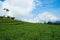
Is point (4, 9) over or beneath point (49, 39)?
over

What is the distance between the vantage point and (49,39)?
4222 centimetres

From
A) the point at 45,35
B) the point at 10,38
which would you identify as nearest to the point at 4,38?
the point at 10,38

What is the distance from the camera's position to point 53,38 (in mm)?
43406

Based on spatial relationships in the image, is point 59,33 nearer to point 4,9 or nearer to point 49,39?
point 49,39

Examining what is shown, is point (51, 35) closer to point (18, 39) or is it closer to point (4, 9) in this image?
point (18, 39)

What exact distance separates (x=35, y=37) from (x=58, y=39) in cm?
526

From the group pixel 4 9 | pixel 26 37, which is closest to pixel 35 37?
pixel 26 37

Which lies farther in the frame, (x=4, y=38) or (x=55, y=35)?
(x=55, y=35)

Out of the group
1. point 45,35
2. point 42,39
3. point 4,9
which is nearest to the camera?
point 42,39

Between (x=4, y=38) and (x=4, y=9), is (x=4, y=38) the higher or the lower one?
the lower one

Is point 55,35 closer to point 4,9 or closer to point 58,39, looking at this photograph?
point 58,39

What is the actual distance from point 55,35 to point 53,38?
8.35 ft

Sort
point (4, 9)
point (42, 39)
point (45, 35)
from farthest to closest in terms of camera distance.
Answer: point (4, 9) → point (45, 35) → point (42, 39)

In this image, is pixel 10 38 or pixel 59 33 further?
pixel 59 33
